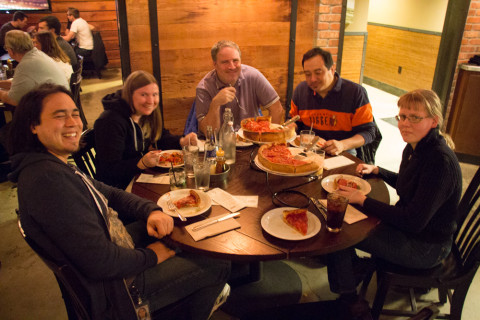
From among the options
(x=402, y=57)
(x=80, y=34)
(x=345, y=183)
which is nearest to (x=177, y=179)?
(x=345, y=183)

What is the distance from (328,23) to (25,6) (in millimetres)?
7242

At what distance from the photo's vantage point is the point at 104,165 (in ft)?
6.63

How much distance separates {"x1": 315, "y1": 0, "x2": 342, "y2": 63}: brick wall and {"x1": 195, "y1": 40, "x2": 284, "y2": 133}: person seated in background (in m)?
0.97

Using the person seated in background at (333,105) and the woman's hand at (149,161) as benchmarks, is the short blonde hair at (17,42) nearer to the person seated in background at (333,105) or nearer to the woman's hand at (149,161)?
the woman's hand at (149,161)

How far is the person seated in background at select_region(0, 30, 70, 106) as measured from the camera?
324cm

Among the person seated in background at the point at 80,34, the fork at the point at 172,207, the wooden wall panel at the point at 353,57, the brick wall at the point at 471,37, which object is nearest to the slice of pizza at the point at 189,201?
the fork at the point at 172,207

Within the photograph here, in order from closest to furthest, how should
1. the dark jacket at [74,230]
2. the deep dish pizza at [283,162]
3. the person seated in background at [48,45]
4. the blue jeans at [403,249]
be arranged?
the dark jacket at [74,230] < the blue jeans at [403,249] < the deep dish pizza at [283,162] < the person seated in background at [48,45]

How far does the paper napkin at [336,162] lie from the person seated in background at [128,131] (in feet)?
2.65

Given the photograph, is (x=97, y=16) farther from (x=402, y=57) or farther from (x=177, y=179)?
(x=177, y=179)

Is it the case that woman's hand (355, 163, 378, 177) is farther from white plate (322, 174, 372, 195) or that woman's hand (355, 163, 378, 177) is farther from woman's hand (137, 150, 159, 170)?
woman's hand (137, 150, 159, 170)

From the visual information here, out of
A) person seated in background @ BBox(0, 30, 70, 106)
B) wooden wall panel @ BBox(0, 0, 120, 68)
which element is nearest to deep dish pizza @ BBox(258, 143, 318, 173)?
person seated in background @ BBox(0, 30, 70, 106)

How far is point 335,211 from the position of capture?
1419 mm

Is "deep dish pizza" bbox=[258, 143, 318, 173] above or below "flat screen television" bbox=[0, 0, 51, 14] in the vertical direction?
below

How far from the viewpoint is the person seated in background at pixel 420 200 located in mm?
1532
